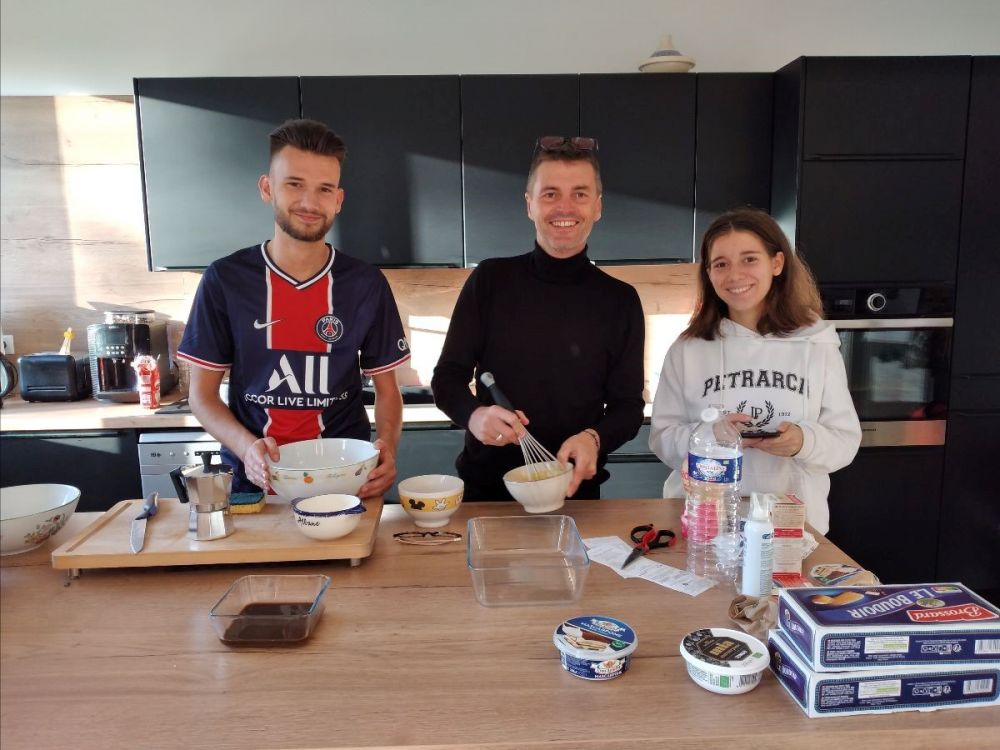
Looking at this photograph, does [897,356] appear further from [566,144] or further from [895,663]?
[895,663]

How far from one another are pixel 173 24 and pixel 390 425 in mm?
2181

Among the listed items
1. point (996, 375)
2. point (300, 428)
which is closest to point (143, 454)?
point (300, 428)

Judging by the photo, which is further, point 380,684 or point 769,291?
point 769,291

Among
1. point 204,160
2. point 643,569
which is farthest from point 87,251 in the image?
point 643,569

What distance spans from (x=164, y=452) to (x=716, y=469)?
215 centimetres

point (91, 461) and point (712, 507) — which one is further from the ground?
point (712, 507)

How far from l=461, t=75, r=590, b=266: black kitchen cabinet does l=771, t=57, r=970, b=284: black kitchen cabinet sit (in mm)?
Answer: 866

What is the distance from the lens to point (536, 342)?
1.76 m

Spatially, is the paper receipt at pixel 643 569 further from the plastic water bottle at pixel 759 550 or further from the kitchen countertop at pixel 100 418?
the kitchen countertop at pixel 100 418

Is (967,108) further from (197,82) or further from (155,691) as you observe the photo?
(155,691)

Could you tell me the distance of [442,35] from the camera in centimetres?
295

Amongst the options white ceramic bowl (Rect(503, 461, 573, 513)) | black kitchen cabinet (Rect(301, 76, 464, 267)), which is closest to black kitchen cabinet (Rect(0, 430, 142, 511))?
black kitchen cabinet (Rect(301, 76, 464, 267))

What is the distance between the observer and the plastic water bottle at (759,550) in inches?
39.2

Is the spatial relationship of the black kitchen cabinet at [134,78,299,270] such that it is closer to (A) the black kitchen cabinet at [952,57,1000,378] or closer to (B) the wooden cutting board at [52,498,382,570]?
(B) the wooden cutting board at [52,498,382,570]
